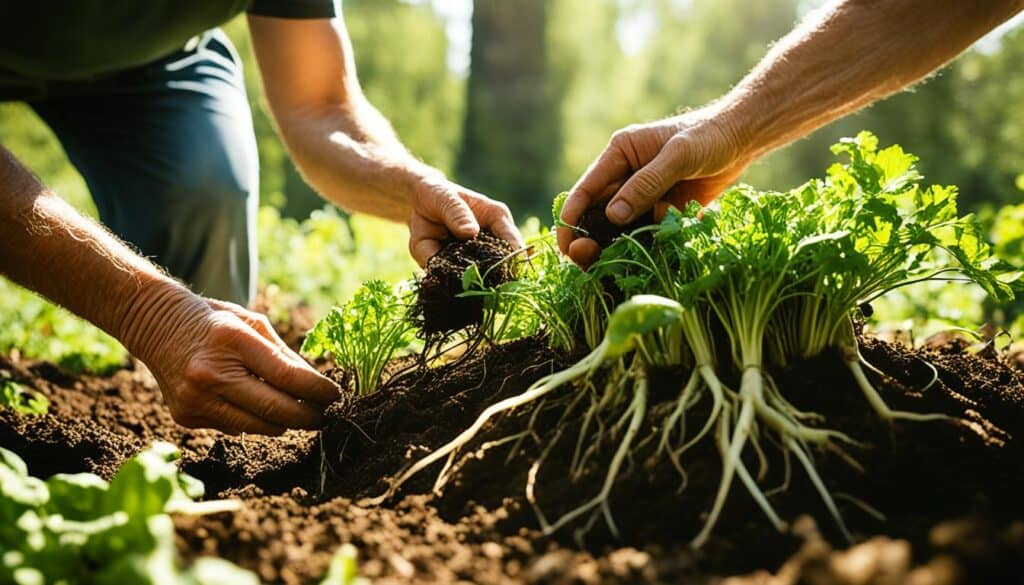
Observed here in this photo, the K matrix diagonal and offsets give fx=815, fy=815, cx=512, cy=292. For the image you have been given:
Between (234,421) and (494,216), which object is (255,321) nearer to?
(234,421)

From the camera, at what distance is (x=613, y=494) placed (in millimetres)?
1747

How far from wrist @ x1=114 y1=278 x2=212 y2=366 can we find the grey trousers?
170 centimetres

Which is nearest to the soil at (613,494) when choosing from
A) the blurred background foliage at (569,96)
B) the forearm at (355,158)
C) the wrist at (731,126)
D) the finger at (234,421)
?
the finger at (234,421)

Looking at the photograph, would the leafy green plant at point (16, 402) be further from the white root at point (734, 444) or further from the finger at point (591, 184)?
the white root at point (734, 444)

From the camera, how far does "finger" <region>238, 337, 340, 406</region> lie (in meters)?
2.29

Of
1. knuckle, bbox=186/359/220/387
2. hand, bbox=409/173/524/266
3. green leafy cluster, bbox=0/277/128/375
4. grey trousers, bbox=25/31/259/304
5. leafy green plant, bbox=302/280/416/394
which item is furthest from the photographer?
green leafy cluster, bbox=0/277/128/375

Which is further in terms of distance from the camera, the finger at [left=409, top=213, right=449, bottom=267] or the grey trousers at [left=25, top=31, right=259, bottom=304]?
the grey trousers at [left=25, top=31, right=259, bottom=304]

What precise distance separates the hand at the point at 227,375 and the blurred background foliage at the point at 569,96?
45.3ft

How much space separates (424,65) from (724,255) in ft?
77.6

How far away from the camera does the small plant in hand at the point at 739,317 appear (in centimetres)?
179

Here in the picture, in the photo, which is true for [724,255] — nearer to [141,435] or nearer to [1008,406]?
[1008,406]

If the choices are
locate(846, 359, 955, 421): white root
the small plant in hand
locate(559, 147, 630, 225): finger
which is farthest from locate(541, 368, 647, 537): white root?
locate(559, 147, 630, 225): finger

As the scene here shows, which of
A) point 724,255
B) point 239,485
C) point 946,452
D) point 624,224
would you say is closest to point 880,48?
point 624,224

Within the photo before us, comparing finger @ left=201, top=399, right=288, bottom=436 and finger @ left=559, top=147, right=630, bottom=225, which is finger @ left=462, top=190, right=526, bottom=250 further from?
finger @ left=201, top=399, right=288, bottom=436
